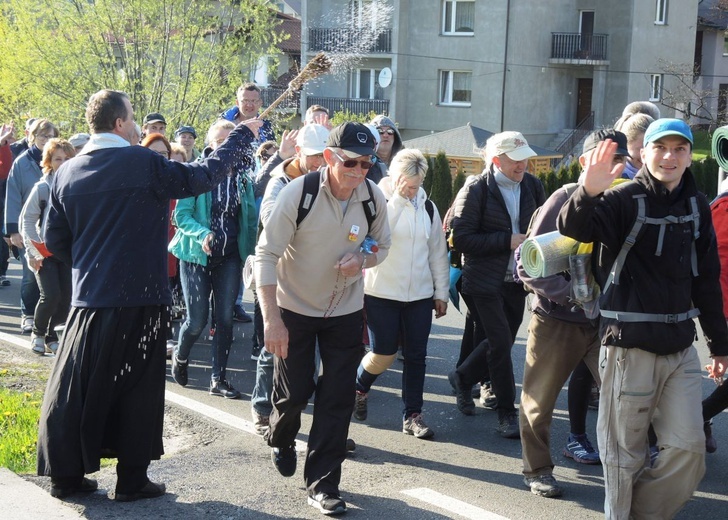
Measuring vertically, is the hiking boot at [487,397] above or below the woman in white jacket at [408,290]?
below

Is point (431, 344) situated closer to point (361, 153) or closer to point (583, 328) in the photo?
point (583, 328)

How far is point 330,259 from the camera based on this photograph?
5.25 m

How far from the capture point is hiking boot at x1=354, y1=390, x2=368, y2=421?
276 inches

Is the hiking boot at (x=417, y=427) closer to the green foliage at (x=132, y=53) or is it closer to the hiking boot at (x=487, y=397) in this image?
the hiking boot at (x=487, y=397)

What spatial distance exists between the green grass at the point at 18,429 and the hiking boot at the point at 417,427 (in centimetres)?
241

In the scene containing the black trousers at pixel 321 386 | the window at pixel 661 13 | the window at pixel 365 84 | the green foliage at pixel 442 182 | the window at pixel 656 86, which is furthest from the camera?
the window at pixel 656 86

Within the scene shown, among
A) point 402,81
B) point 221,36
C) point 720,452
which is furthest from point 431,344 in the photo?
point 402,81

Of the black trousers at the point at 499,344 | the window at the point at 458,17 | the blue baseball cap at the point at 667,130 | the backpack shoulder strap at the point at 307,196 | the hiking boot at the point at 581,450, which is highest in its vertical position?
the window at the point at 458,17

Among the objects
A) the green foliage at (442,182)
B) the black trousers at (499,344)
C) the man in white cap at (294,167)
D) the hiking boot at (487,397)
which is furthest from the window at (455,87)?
the man in white cap at (294,167)

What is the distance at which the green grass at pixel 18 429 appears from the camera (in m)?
5.98

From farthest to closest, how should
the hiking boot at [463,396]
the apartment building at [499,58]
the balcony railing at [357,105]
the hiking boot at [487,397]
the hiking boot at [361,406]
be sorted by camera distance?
the balcony railing at [357,105] < the apartment building at [499,58] < the hiking boot at [487,397] < the hiking boot at [463,396] < the hiking boot at [361,406]

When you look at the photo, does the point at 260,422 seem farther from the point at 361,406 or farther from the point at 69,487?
the point at 69,487

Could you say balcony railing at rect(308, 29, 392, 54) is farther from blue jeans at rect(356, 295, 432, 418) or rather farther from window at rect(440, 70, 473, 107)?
blue jeans at rect(356, 295, 432, 418)

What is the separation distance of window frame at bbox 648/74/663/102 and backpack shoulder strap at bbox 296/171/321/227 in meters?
43.0
